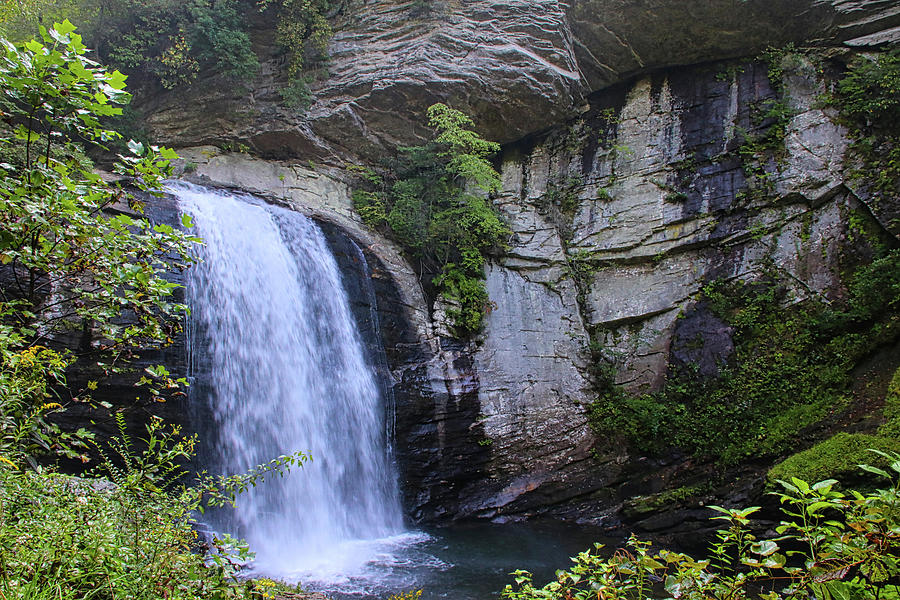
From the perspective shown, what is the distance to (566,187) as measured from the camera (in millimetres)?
12102

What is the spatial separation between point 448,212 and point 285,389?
5.36 metres

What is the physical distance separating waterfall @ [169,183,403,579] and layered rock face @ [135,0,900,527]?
767 millimetres

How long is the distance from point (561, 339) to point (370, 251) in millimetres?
4649

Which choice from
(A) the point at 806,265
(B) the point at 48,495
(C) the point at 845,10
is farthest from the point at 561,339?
(B) the point at 48,495

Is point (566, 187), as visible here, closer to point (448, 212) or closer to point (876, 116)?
point (448, 212)

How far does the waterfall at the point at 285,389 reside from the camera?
7055mm

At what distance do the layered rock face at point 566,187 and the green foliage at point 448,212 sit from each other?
0.45 meters

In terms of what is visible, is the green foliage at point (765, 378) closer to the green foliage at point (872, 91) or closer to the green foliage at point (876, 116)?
the green foliage at point (876, 116)

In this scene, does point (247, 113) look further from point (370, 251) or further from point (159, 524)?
point (159, 524)

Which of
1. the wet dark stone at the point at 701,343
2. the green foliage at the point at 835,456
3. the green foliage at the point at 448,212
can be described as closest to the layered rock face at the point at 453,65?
the green foliage at the point at 448,212

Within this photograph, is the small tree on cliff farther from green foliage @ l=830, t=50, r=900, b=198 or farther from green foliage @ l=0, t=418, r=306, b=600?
green foliage @ l=830, t=50, r=900, b=198

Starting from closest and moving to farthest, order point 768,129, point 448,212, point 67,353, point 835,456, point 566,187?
point 67,353 → point 835,456 → point 768,129 → point 448,212 → point 566,187

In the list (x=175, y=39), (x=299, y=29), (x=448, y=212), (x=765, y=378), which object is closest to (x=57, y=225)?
(x=448, y=212)

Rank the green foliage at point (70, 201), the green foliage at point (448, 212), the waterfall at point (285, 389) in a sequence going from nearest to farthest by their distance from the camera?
the green foliage at point (70, 201), the waterfall at point (285, 389), the green foliage at point (448, 212)
